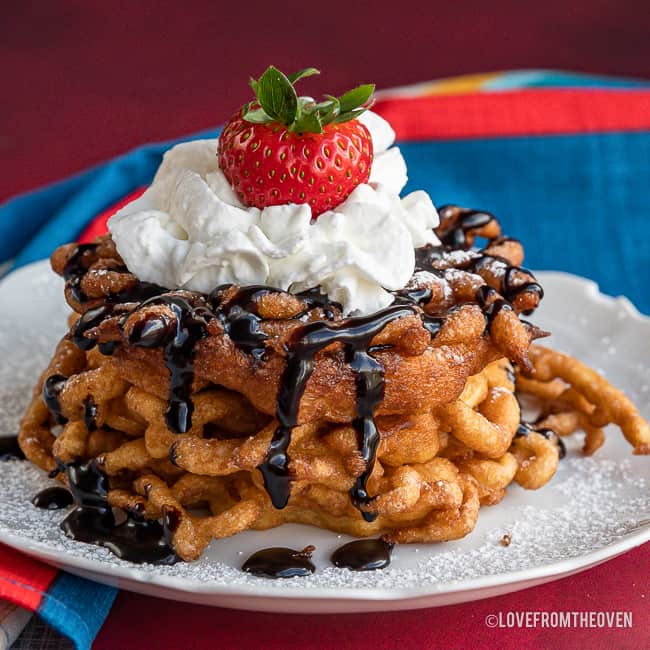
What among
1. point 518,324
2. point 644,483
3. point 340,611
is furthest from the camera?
point 644,483

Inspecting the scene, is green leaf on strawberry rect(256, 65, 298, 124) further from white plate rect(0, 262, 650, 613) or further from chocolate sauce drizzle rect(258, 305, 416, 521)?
white plate rect(0, 262, 650, 613)

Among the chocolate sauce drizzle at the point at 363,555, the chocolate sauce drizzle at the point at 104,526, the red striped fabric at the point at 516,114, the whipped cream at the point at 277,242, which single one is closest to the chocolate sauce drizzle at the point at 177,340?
the whipped cream at the point at 277,242

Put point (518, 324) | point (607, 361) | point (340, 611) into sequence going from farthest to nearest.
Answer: point (607, 361) → point (518, 324) → point (340, 611)

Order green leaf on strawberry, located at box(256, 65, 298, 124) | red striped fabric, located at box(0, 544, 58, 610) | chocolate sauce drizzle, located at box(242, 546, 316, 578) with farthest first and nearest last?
1. green leaf on strawberry, located at box(256, 65, 298, 124)
2. chocolate sauce drizzle, located at box(242, 546, 316, 578)
3. red striped fabric, located at box(0, 544, 58, 610)

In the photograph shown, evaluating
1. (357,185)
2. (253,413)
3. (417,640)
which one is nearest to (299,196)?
(357,185)

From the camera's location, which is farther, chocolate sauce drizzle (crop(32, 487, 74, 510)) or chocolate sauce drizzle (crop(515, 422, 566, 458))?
chocolate sauce drizzle (crop(515, 422, 566, 458))

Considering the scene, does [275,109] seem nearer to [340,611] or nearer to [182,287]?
[182,287]

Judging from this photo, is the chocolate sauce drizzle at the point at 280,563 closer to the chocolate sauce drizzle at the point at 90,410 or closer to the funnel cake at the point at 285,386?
the funnel cake at the point at 285,386

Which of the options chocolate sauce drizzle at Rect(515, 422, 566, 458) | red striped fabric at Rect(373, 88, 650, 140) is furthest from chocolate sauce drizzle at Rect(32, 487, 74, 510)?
red striped fabric at Rect(373, 88, 650, 140)
